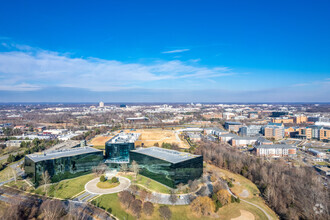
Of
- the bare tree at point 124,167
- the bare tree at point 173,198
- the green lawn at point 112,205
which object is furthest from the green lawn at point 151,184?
the green lawn at point 112,205

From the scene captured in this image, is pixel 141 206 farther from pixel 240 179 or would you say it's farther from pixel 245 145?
pixel 245 145

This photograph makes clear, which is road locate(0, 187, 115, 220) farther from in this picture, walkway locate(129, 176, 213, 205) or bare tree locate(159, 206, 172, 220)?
walkway locate(129, 176, 213, 205)

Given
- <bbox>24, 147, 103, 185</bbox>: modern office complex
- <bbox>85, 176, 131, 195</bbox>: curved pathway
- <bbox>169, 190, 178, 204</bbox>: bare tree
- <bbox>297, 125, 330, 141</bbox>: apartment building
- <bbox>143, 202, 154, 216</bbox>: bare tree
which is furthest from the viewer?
<bbox>297, 125, 330, 141</bbox>: apartment building

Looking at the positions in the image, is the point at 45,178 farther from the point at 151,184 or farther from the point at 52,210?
the point at 151,184

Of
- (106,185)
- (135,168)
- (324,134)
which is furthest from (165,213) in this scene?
(324,134)

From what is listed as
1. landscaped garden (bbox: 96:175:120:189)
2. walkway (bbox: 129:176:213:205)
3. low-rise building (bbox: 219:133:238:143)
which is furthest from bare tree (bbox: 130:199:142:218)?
low-rise building (bbox: 219:133:238:143)

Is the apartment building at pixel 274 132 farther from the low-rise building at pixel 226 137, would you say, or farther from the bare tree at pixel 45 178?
the bare tree at pixel 45 178

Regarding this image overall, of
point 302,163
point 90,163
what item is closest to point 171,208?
point 90,163
